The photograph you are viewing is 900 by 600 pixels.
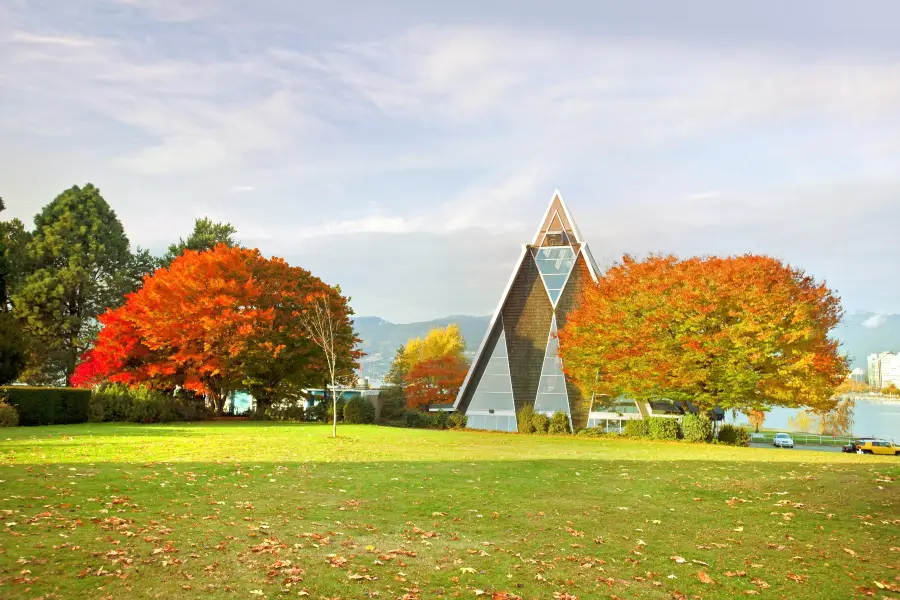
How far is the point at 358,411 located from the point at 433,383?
12.6 m

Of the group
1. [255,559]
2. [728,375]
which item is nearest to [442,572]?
[255,559]

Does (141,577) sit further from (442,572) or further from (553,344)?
(553,344)

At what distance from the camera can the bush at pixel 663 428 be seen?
1435 inches

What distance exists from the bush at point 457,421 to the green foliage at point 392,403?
21.9 feet

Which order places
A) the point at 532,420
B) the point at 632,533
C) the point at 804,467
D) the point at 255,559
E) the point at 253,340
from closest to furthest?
the point at 255,559, the point at 632,533, the point at 804,467, the point at 253,340, the point at 532,420

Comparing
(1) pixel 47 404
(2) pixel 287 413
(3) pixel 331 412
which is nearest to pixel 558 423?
(3) pixel 331 412

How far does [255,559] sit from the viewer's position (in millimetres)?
8445

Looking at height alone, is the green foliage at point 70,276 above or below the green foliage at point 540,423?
above

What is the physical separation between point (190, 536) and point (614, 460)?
51.5 ft

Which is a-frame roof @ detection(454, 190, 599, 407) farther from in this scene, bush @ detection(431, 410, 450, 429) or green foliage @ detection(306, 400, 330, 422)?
green foliage @ detection(306, 400, 330, 422)

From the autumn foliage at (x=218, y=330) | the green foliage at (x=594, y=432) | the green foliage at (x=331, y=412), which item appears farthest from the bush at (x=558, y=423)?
the autumn foliage at (x=218, y=330)

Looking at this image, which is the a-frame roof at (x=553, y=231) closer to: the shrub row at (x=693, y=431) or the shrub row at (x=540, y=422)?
the shrub row at (x=540, y=422)

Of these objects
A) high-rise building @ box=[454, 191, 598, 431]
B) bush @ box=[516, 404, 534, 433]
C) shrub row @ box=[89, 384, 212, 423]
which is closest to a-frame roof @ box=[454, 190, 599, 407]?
high-rise building @ box=[454, 191, 598, 431]

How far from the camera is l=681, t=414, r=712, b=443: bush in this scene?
35.1 metres
